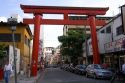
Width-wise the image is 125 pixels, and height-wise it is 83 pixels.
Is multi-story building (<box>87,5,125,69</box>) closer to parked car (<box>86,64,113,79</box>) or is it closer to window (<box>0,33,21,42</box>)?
parked car (<box>86,64,113,79</box>)

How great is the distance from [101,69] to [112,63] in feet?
48.7

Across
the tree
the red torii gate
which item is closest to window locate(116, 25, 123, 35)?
the red torii gate

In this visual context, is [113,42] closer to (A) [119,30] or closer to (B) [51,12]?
(A) [119,30]

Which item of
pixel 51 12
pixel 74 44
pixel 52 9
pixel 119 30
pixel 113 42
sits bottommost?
pixel 113 42

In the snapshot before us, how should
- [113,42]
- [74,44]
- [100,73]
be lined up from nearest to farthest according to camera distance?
[100,73]
[113,42]
[74,44]

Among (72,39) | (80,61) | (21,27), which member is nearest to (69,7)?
(21,27)

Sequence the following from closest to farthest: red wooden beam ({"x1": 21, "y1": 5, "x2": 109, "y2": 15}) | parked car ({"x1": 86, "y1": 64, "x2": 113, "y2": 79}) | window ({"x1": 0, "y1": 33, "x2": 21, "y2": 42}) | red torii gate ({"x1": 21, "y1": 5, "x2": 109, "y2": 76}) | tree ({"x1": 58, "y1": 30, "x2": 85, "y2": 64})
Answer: parked car ({"x1": 86, "y1": 64, "x2": 113, "y2": 79}) → red torii gate ({"x1": 21, "y1": 5, "x2": 109, "y2": 76}) → red wooden beam ({"x1": 21, "y1": 5, "x2": 109, "y2": 15}) → window ({"x1": 0, "y1": 33, "x2": 21, "y2": 42}) → tree ({"x1": 58, "y1": 30, "x2": 85, "y2": 64})

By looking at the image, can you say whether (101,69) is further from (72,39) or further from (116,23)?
(72,39)

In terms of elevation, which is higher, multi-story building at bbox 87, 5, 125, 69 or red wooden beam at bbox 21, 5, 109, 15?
red wooden beam at bbox 21, 5, 109, 15

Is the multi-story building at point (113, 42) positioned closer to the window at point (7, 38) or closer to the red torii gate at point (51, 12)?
the red torii gate at point (51, 12)

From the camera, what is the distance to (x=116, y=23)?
141 feet

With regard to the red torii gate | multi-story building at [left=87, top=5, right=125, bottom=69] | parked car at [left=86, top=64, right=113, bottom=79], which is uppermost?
the red torii gate

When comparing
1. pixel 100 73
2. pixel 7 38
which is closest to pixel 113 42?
pixel 100 73

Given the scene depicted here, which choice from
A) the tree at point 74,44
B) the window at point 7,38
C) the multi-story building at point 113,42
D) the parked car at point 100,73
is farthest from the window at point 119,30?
the tree at point 74,44
